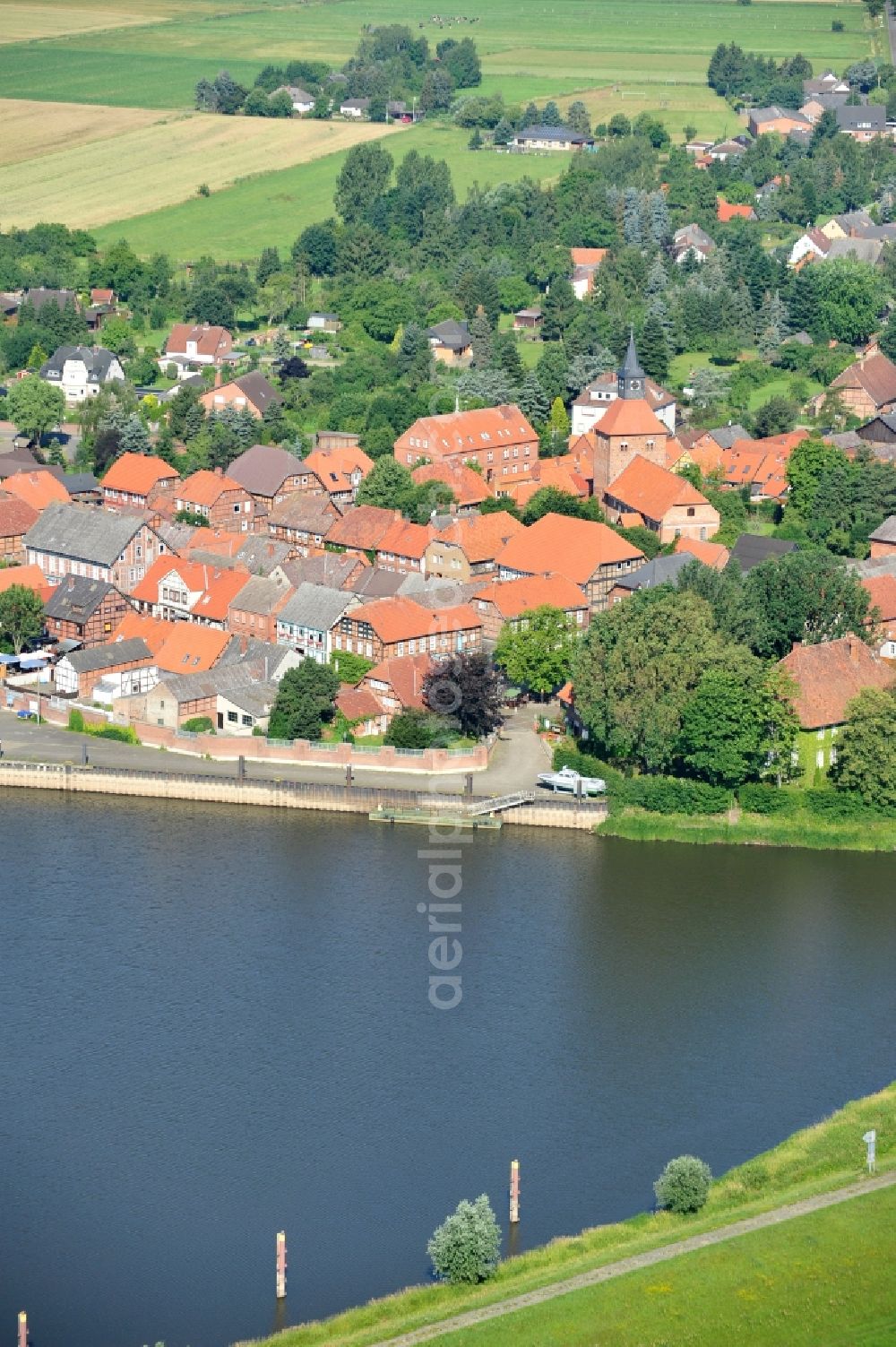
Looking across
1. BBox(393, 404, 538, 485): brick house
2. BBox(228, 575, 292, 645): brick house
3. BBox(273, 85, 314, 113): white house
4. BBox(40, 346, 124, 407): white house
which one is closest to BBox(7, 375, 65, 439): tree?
BBox(40, 346, 124, 407): white house

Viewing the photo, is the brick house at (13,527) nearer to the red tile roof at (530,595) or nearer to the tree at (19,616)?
the tree at (19,616)

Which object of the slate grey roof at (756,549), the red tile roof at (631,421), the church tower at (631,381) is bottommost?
the slate grey roof at (756,549)

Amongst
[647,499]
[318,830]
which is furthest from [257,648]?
[647,499]

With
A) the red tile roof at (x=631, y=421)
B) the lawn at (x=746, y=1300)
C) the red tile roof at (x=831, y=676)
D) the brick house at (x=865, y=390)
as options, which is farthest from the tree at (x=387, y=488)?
the lawn at (x=746, y=1300)

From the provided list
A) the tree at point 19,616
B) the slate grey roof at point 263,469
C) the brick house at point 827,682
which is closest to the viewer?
the brick house at point 827,682

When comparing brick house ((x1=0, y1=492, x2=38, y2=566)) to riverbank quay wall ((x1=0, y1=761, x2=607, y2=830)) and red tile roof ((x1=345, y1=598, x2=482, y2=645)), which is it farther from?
riverbank quay wall ((x1=0, y1=761, x2=607, y2=830))
